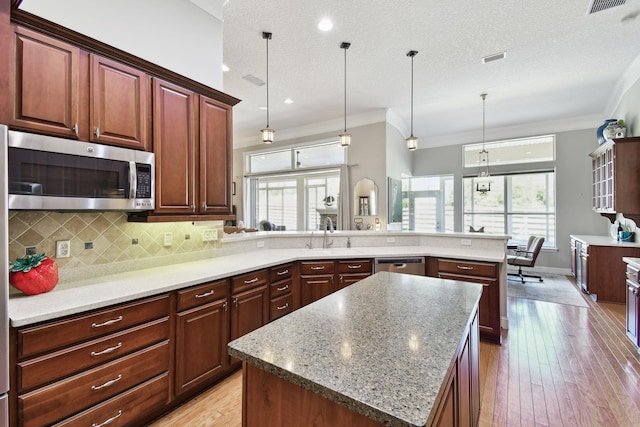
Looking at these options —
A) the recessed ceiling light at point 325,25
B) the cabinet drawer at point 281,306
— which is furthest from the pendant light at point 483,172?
the cabinet drawer at point 281,306

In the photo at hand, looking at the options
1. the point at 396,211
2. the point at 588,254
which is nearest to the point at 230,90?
the point at 396,211

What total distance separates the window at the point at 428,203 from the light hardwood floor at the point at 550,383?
4266 millimetres

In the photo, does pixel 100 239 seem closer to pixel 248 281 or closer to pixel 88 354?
pixel 88 354

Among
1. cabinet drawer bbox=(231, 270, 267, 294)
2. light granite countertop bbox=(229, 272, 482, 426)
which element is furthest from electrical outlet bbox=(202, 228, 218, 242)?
light granite countertop bbox=(229, 272, 482, 426)

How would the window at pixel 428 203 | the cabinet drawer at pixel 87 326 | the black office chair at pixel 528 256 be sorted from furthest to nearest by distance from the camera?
the window at pixel 428 203 → the black office chair at pixel 528 256 → the cabinet drawer at pixel 87 326

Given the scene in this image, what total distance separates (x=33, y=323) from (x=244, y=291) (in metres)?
1.37

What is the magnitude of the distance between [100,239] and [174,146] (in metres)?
0.90

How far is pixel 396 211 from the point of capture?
6297 millimetres

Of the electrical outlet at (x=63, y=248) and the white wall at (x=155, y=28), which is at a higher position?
the white wall at (x=155, y=28)

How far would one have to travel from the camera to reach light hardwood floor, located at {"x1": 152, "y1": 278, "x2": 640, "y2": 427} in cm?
202

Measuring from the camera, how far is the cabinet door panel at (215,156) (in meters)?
2.59

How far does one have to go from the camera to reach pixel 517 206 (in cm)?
691

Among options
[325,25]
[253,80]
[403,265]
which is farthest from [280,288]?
[253,80]

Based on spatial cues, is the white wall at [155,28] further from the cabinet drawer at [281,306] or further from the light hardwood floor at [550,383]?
the light hardwood floor at [550,383]
